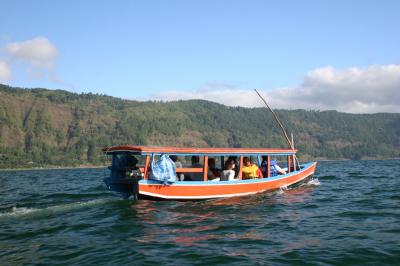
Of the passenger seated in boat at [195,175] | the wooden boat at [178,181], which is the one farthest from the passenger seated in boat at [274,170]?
the passenger seated in boat at [195,175]

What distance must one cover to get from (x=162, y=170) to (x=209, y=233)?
522 cm

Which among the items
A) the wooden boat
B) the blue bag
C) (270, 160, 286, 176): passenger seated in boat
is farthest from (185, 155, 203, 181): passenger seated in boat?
(270, 160, 286, 176): passenger seated in boat

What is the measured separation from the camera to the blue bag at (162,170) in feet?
56.4

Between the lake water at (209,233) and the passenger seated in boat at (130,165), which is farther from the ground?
the passenger seated in boat at (130,165)

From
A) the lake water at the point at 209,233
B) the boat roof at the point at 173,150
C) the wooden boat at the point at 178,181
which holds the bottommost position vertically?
the lake water at the point at 209,233

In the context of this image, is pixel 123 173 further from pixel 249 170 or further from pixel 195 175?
pixel 249 170

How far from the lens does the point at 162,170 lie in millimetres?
17234

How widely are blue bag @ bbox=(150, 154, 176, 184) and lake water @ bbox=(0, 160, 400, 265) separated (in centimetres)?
109

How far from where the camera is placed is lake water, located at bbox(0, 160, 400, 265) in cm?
1008

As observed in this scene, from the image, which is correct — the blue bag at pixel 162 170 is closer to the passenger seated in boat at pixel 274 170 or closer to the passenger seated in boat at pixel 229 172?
the passenger seated in boat at pixel 229 172

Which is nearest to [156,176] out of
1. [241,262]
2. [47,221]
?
[47,221]

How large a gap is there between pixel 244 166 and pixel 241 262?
37.8ft

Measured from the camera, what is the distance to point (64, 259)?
10.2m

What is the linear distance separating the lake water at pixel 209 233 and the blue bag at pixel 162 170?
1.09 m
